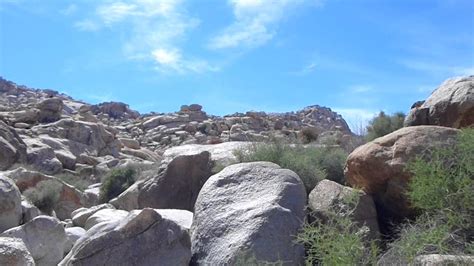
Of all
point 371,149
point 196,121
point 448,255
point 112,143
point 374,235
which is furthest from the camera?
point 196,121

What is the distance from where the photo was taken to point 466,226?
689cm

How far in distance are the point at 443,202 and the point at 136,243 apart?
3.65 meters

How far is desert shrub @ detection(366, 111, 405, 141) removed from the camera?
46.2 feet

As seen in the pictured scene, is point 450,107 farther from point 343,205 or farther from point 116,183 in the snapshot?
point 116,183

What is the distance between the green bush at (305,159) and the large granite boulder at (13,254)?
4289 mm

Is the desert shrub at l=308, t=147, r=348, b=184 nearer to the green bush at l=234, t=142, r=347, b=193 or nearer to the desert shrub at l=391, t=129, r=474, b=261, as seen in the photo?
the green bush at l=234, t=142, r=347, b=193

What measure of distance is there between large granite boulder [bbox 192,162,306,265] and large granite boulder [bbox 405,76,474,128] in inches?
117

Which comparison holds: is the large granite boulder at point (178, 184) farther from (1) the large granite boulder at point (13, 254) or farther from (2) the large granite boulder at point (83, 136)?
(2) the large granite boulder at point (83, 136)

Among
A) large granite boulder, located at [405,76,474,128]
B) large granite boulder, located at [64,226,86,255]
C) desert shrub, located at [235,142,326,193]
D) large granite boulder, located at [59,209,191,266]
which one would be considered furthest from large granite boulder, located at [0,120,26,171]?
large granite boulder, located at [405,76,474,128]

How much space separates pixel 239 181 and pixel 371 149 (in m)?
1.83

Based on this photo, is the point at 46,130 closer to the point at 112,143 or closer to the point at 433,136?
the point at 112,143

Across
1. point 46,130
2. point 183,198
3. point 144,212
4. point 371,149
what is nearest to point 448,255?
point 371,149

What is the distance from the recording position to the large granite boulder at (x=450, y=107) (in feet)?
33.8

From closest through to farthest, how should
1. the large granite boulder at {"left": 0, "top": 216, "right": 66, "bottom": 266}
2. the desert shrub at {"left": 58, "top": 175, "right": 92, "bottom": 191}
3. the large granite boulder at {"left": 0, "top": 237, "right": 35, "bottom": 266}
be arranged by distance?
the large granite boulder at {"left": 0, "top": 237, "right": 35, "bottom": 266}
the large granite boulder at {"left": 0, "top": 216, "right": 66, "bottom": 266}
the desert shrub at {"left": 58, "top": 175, "right": 92, "bottom": 191}
